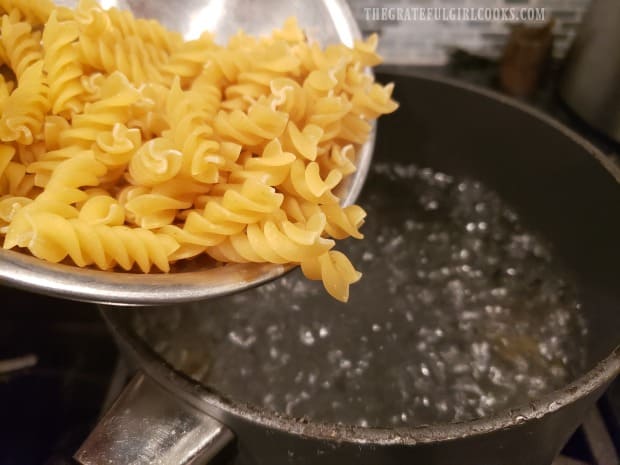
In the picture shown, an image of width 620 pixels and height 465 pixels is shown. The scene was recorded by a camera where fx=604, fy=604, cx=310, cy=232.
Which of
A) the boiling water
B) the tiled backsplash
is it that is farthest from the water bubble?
the tiled backsplash

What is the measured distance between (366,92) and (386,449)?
381 mm

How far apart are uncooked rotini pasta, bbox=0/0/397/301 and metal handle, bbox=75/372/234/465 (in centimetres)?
12

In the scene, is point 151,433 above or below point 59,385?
above

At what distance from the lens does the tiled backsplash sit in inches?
39.8

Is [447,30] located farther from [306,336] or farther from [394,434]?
[394,434]

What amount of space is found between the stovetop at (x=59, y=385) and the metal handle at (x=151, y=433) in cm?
26

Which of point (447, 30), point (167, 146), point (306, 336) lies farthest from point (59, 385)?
point (447, 30)

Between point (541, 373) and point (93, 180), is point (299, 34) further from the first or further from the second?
point (541, 373)

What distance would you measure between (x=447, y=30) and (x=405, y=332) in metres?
0.56

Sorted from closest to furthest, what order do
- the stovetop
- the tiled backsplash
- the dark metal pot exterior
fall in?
1. the dark metal pot exterior
2. the stovetop
3. the tiled backsplash

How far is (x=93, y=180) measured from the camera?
22.0 inches

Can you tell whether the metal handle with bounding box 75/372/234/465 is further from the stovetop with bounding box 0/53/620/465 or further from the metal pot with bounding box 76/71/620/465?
the stovetop with bounding box 0/53/620/465

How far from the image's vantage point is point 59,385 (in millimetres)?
835

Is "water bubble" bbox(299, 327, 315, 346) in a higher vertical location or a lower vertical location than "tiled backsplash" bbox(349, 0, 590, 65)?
lower
